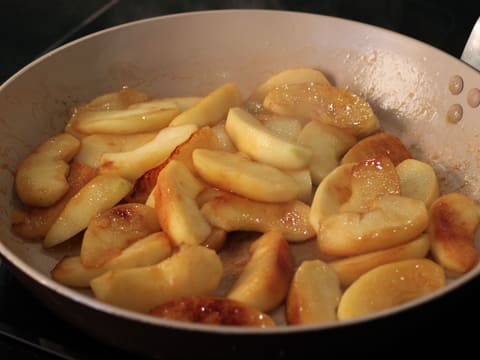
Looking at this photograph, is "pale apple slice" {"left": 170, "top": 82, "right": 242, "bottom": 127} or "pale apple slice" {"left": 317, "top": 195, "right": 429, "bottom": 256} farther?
"pale apple slice" {"left": 170, "top": 82, "right": 242, "bottom": 127}

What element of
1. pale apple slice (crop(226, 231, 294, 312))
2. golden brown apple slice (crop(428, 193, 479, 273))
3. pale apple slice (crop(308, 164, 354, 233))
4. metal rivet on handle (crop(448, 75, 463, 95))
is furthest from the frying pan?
pale apple slice (crop(226, 231, 294, 312))

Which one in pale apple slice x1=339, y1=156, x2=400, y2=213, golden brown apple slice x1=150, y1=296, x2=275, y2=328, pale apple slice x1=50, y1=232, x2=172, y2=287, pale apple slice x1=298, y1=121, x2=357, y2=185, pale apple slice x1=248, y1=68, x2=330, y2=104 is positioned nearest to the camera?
golden brown apple slice x1=150, y1=296, x2=275, y2=328

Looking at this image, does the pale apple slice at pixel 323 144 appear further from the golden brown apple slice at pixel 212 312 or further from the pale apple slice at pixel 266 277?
the golden brown apple slice at pixel 212 312

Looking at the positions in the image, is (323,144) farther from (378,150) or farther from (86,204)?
(86,204)

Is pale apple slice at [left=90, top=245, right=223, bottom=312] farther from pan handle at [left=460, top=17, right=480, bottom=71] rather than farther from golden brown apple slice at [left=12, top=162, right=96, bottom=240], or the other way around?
pan handle at [left=460, top=17, right=480, bottom=71]

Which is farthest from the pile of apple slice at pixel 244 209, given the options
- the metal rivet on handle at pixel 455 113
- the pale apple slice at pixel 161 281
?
the metal rivet on handle at pixel 455 113
